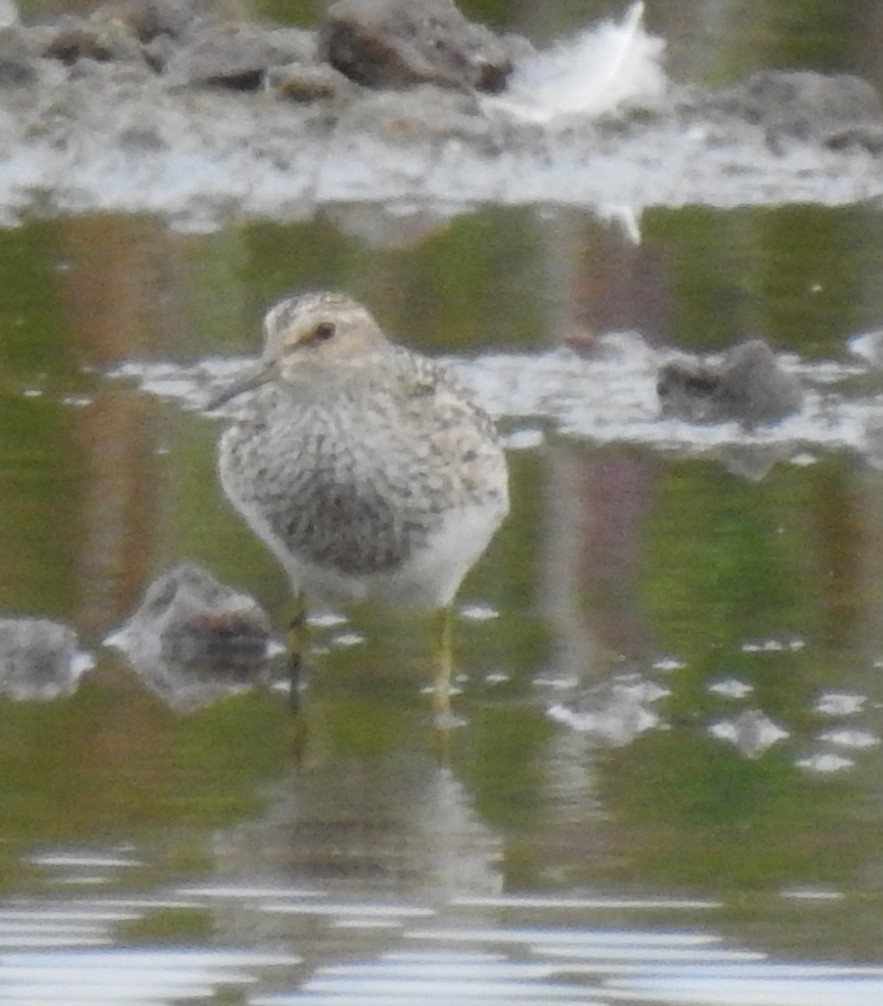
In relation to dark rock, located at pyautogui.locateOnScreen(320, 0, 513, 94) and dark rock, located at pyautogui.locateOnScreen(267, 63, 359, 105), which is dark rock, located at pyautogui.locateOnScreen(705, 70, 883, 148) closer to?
dark rock, located at pyautogui.locateOnScreen(320, 0, 513, 94)

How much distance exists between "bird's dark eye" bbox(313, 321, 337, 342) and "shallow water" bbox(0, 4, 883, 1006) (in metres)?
0.65

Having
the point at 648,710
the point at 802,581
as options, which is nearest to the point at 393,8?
the point at 802,581

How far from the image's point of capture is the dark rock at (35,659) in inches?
271

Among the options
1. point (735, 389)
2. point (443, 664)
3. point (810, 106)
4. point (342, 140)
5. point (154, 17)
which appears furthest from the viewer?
point (154, 17)

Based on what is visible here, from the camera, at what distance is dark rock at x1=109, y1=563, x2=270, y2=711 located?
277 inches

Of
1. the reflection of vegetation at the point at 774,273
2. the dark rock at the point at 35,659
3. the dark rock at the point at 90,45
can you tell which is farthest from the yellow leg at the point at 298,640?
the dark rock at the point at 90,45

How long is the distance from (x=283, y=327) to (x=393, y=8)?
6.63 m

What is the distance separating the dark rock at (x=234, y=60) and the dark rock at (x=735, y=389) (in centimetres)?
470

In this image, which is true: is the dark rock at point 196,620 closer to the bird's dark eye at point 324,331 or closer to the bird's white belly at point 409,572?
the bird's white belly at point 409,572

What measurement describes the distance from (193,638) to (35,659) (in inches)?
14.2

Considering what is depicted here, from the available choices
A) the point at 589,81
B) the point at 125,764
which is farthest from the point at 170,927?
the point at 589,81

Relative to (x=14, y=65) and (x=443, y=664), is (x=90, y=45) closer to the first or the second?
(x=14, y=65)

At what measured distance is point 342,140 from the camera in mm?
12992

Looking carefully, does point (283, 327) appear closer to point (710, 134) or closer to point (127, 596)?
point (127, 596)
